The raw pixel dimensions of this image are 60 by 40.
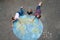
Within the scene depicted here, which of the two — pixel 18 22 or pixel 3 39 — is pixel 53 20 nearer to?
pixel 18 22

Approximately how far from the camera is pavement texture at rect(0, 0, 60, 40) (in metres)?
1.87

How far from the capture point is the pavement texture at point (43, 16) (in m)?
1.87

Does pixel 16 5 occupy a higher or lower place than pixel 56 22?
higher

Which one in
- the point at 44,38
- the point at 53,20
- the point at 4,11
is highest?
the point at 4,11

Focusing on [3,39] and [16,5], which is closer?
[3,39]

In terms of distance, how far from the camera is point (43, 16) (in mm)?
1976

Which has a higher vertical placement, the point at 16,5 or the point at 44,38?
the point at 16,5

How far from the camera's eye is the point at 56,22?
1956 millimetres

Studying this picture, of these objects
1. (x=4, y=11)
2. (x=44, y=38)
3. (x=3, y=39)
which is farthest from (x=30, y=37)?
(x=4, y=11)

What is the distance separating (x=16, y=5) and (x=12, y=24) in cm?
24

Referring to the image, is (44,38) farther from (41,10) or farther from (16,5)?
(16,5)

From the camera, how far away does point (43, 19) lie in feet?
6.43

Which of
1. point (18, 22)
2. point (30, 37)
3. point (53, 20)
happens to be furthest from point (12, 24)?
point (53, 20)

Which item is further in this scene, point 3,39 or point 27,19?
point 27,19
